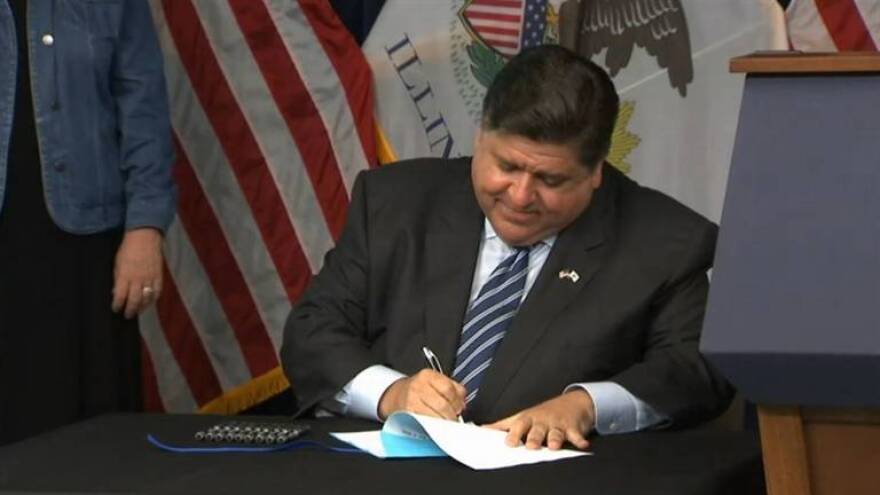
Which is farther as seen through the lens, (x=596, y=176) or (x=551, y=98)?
(x=596, y=176)

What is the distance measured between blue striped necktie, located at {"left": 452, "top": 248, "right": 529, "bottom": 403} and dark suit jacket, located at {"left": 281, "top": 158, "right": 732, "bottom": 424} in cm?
3

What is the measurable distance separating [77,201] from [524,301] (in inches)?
41.7

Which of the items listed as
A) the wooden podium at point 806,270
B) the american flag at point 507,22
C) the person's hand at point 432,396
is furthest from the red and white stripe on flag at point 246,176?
the wooden podium at point 806,270

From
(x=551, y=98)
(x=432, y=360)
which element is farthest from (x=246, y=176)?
(x=551, y=98)

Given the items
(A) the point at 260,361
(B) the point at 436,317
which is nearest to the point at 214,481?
(B) the point at 436,317

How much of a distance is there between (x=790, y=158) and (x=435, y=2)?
8.55ft

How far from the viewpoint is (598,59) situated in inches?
172

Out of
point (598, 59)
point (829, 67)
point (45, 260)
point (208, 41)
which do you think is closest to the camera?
point (829, 67)

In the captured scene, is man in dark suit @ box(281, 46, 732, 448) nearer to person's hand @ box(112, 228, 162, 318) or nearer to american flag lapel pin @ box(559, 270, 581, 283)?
american flag lapel pin @ box(559, 270, 581, 283)

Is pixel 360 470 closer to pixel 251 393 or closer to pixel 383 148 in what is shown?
pixel 383 148

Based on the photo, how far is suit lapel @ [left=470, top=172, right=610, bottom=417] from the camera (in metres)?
3.22

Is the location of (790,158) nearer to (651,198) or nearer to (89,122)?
(651,198)

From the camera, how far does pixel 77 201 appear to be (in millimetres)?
3811

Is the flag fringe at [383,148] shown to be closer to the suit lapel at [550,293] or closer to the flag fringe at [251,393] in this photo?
the flag fringe at [251,393]
